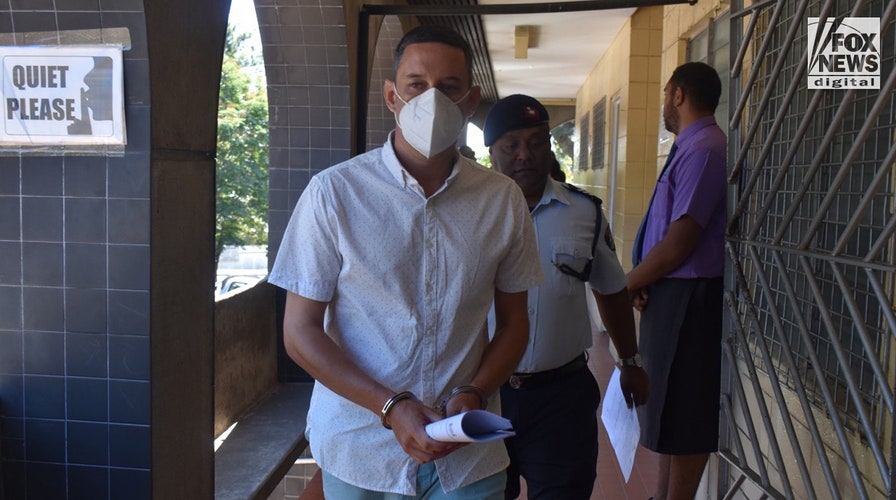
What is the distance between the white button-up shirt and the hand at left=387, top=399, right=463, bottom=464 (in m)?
0.12

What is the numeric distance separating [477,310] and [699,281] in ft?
4.90

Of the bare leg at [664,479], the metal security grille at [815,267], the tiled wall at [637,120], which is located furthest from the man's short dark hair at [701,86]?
the tiled wall at [637,120]

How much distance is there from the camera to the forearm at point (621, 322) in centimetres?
257

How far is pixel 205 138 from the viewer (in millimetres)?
2422

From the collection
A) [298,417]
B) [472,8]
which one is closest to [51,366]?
[298,417]

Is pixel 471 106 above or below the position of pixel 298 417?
above

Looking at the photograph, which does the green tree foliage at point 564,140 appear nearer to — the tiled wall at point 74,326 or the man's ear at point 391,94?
the tiled wall at point 74,326

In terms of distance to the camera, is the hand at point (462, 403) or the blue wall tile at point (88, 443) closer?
the hand at point (462, 403)

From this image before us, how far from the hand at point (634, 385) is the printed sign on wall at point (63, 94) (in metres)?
1.67

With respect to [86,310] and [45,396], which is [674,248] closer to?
[86,310]

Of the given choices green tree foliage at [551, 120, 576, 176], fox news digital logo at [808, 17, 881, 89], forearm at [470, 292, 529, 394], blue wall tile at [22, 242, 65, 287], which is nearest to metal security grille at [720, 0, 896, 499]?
fox news digital logo at [808, 17, 881, 89]

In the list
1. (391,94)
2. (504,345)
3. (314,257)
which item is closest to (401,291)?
(314,257)

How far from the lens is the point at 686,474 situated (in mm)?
2996

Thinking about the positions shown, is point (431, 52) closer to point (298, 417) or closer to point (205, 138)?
point (205, 138)
